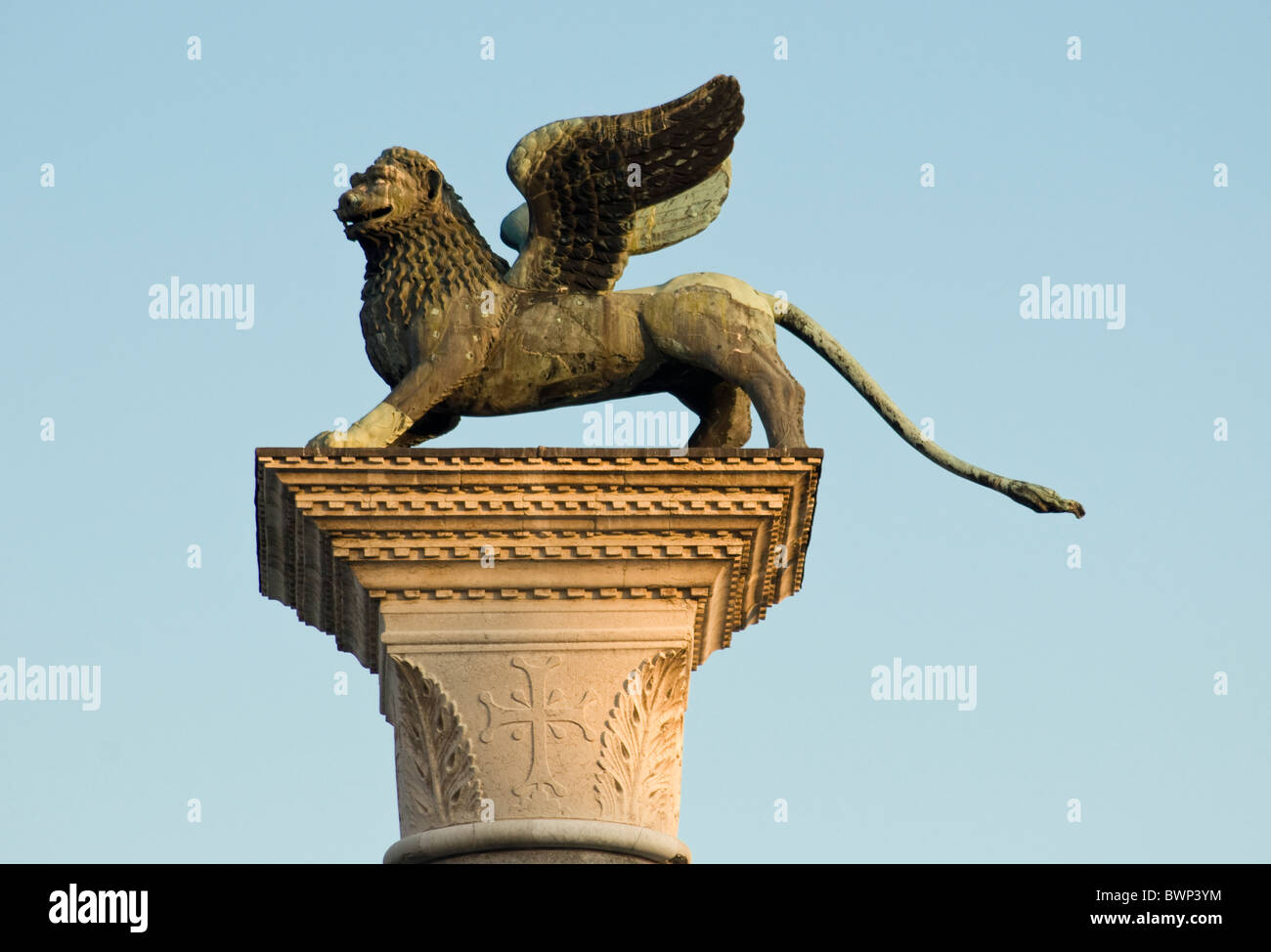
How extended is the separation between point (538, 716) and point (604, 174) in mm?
4246

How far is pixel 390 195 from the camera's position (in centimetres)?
2320

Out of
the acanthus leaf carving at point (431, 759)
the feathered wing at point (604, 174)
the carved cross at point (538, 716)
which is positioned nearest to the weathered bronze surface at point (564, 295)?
the feathered wing at point (604, 174)

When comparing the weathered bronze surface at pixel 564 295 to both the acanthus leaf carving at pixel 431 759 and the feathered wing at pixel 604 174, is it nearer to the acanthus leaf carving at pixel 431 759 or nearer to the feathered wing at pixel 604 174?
the feathered wing at pixel 604 174

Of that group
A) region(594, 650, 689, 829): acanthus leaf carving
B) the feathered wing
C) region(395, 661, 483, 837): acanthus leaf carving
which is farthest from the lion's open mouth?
region(594, 650, 689, 829): acanthus leaf carving

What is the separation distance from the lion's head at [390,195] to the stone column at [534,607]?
88.0 inches

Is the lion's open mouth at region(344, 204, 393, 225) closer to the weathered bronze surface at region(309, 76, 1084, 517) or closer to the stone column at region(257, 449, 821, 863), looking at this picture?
the weathered bronze surface at region(309, 76, 1084, 517)

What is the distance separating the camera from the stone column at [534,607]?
21.7m

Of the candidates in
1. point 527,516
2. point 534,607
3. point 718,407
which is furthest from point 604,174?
point 534,607

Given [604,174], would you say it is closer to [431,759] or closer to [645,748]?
[645,748]
